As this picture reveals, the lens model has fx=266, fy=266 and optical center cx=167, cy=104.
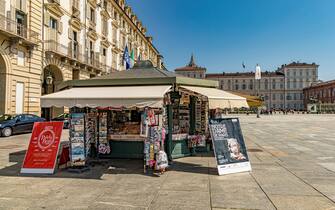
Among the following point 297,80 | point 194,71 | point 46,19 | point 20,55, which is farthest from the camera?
point 194,71

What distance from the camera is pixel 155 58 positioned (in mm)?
78875

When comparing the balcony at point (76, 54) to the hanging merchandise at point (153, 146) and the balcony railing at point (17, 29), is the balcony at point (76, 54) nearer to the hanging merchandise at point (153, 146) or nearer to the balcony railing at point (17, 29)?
the balcony railing at point (17, 29)

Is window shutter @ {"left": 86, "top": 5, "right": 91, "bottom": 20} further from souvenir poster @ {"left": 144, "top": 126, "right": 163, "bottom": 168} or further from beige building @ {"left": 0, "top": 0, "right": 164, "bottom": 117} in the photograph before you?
souvenir poster @ {"left": 144, "top": 126, "right": 163, "bottom": 168}

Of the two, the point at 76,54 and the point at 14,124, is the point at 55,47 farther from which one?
the point at 14,124

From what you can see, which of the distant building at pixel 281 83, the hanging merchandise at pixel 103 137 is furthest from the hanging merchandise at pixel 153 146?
the distant building at pixel 281 83

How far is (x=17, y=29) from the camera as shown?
20.2 meters

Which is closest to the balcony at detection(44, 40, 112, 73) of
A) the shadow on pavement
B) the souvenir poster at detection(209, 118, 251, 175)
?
the shadow on pavement

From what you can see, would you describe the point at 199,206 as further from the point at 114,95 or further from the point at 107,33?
the point at 107,33

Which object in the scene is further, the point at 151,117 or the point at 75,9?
the point at 75,9

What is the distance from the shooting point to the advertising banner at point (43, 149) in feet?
23.4

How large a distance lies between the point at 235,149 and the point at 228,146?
24 cm

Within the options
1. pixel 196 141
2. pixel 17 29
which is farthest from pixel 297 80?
pixel 196 141

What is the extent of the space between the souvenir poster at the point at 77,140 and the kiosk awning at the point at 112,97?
637mm

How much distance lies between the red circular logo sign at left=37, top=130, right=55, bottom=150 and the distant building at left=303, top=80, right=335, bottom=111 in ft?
356
